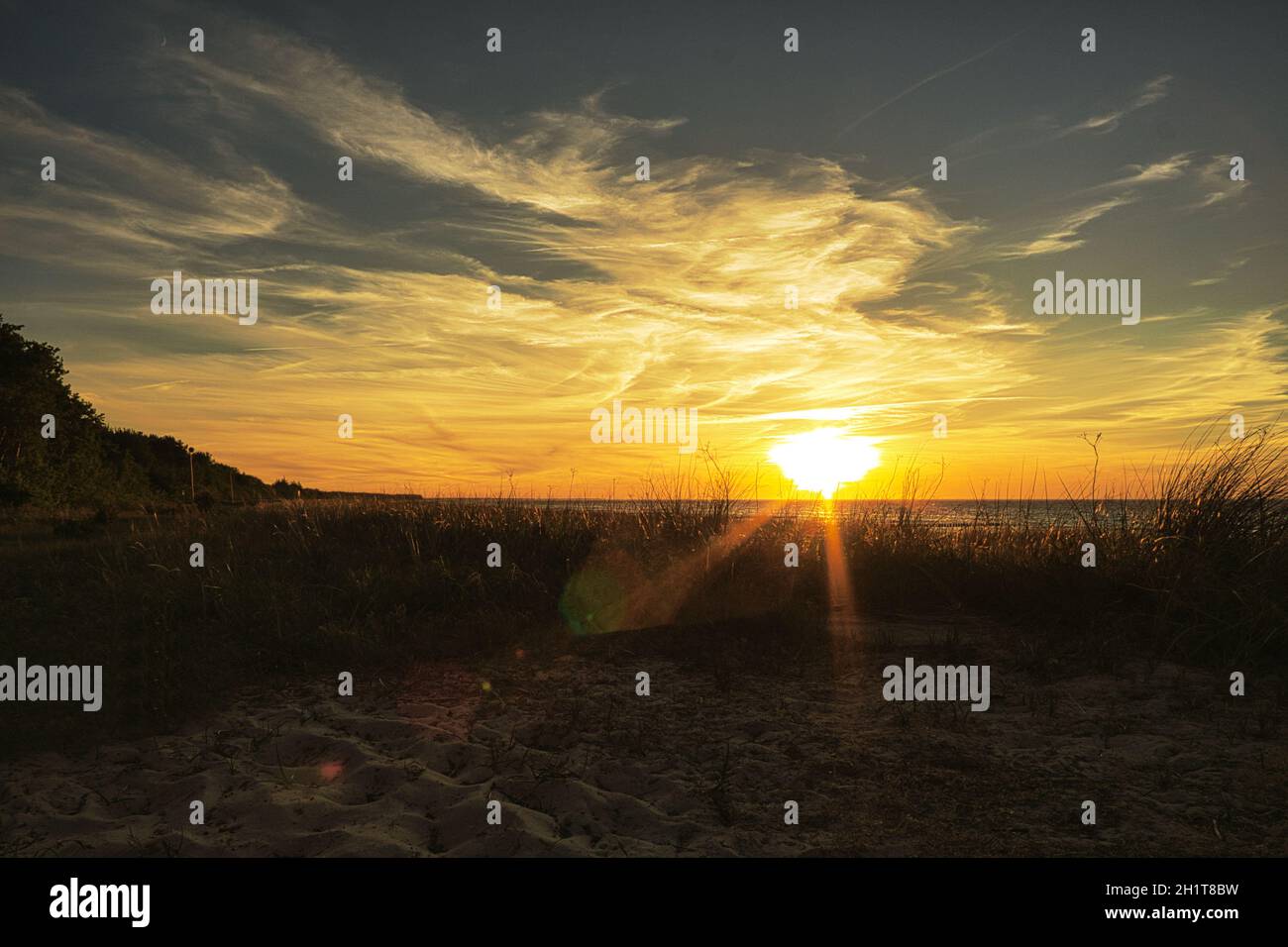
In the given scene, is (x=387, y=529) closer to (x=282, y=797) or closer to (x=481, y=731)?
(x=481, y=731)

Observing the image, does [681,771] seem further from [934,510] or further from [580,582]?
[934,510]

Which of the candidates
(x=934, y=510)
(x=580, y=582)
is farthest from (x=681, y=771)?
(x=934, y=510)

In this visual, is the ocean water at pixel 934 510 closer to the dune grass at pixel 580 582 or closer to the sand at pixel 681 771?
the dune grass at pixel 580 582

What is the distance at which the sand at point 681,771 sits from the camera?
4.23 metres

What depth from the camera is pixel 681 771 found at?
16.8ft

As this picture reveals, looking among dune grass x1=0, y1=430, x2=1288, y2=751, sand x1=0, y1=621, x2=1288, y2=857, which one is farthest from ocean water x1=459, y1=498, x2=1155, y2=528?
sand x1=0, y1=621, x2=1288, y2=857

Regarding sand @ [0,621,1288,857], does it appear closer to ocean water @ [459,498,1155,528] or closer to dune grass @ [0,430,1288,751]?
dune grass @ [0,430,1288,751]

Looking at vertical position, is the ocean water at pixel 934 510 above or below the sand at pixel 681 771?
above

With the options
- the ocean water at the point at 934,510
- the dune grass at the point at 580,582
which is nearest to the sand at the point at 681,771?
the dune grass at the point at 580,582

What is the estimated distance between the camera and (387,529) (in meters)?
10.7

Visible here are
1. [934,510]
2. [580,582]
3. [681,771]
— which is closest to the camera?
[681,771]

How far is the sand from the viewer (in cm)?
423
